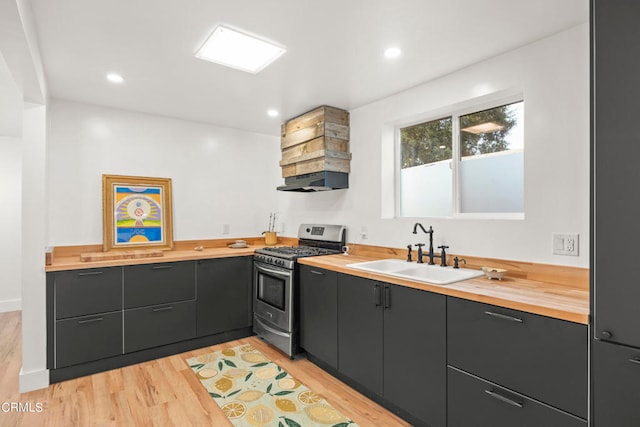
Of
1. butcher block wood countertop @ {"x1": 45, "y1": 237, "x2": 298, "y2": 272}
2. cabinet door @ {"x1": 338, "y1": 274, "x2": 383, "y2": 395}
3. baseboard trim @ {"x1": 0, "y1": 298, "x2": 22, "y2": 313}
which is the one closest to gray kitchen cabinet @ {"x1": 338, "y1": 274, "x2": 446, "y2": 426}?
cabinet door @ {"x1": 338, "y1": 274, "x2": 383, "y2": 395}

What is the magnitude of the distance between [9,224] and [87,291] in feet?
8.81

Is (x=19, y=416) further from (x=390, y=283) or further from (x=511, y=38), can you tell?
(x=511, y=38)

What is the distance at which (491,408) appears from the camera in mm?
1680

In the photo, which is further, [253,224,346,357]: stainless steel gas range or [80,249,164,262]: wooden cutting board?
[253,224,346,357]: stainless steel gas range

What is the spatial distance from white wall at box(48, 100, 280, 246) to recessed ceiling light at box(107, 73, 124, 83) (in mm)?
810

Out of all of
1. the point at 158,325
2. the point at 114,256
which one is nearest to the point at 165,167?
the point at 114,256

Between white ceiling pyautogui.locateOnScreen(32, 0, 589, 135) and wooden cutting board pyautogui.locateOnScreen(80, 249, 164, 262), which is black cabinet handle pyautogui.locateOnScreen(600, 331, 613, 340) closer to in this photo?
white ceiling pyautogui.locateOnScreen(32, 0, 589, 135)

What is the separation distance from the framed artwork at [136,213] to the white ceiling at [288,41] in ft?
2.79

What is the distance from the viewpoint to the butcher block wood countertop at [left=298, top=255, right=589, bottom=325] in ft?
4.85

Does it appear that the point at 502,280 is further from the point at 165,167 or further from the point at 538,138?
the point at 165,167

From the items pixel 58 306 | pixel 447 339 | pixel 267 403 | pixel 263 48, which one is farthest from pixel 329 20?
pixel 58 306

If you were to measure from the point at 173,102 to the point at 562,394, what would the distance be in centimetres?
347

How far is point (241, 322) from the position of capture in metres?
3.54

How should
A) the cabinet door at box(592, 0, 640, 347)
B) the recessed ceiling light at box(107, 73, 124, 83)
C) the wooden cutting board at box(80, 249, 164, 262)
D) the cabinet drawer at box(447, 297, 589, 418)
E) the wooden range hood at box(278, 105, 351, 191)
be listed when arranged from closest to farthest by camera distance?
the cabinet door at box(592, 0, 640, 347)
the cabinet drawer at box(447, 297, 589, 418)
the recessed ceiling light at box(107, 73, 124, 83)
the wooden cutting board at box(80, 249, 164, 262)
the wooden range hood at box(278, 105, 351, 191)
